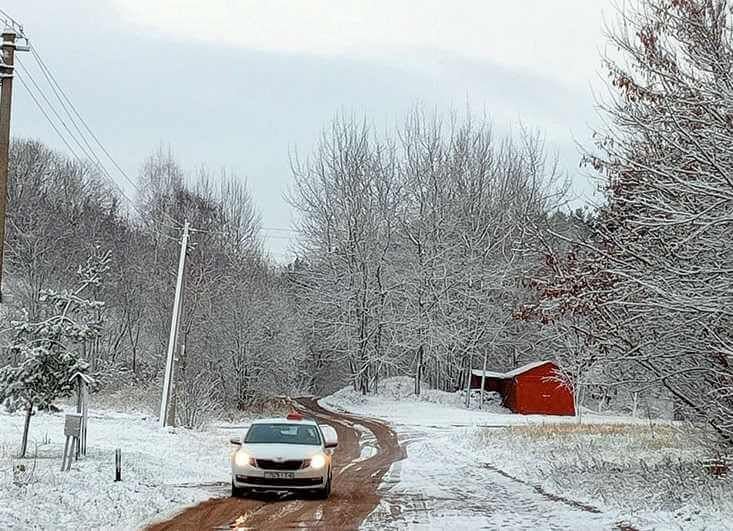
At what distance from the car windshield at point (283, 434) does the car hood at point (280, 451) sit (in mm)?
414

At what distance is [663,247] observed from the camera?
1367 centimetres

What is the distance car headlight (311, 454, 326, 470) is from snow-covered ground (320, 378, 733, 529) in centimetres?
135

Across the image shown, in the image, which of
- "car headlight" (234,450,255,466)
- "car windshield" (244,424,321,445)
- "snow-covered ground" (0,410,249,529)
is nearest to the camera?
"snow-covered ground" (0,410,249,529)

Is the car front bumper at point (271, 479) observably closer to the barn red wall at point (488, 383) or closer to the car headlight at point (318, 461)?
the car headlight at point (318, 461)

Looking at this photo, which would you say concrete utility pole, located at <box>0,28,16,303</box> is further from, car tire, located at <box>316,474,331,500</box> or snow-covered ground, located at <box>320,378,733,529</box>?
snow-covered ground, located at <box>320,378,733,529</box>

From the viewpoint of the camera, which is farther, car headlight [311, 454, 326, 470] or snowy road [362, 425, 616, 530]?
car headlight [311, 454, 326, 470]

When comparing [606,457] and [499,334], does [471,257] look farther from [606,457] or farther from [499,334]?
[606,457]

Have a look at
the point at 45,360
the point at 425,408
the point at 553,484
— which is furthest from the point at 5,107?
the point at 425,408

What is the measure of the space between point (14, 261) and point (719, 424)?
1917 inches

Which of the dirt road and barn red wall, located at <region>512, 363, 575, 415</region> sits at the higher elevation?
barn red wall, located at <region>512, 363, 575, 415</region>

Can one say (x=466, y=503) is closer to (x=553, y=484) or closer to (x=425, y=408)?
(x=553, y=484)

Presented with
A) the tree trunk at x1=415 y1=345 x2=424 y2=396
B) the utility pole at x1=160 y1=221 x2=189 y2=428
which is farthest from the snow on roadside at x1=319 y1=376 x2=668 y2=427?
the utility pole at x1=160 y1=221 x2=189 y2=428

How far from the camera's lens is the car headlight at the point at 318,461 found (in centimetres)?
1561

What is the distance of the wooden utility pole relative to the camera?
14.2m
